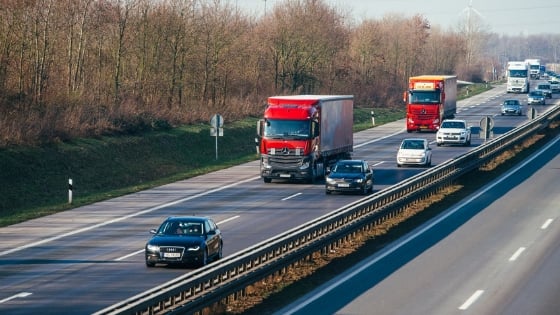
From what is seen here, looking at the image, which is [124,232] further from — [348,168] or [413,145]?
[413,145]

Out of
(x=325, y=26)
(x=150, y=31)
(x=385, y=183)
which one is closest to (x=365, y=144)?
(x=150, y=31)

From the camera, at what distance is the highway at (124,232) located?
79.0 ft

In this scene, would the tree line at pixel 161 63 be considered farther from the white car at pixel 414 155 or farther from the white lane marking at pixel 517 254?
the white lane marking at pixel 517 254

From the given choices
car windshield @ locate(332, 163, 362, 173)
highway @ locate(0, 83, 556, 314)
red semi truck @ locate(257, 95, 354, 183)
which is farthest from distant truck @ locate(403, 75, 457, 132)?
car windshield @ locate(332, 163, 362, 173)

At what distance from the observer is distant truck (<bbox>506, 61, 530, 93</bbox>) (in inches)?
4707

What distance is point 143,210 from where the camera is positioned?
38.5 metres

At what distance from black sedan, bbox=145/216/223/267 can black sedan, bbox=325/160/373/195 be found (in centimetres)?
1460

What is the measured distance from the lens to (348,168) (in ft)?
141

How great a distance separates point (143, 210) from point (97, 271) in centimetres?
1181

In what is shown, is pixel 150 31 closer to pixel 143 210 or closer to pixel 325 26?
pixel 325 26

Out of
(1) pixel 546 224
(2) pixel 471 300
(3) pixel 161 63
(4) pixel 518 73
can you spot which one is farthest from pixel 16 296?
(4) pixel 518 73

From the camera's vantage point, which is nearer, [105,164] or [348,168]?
[348,168]

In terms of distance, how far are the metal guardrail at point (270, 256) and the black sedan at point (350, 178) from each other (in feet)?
8.15

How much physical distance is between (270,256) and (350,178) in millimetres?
Answer: 17066
